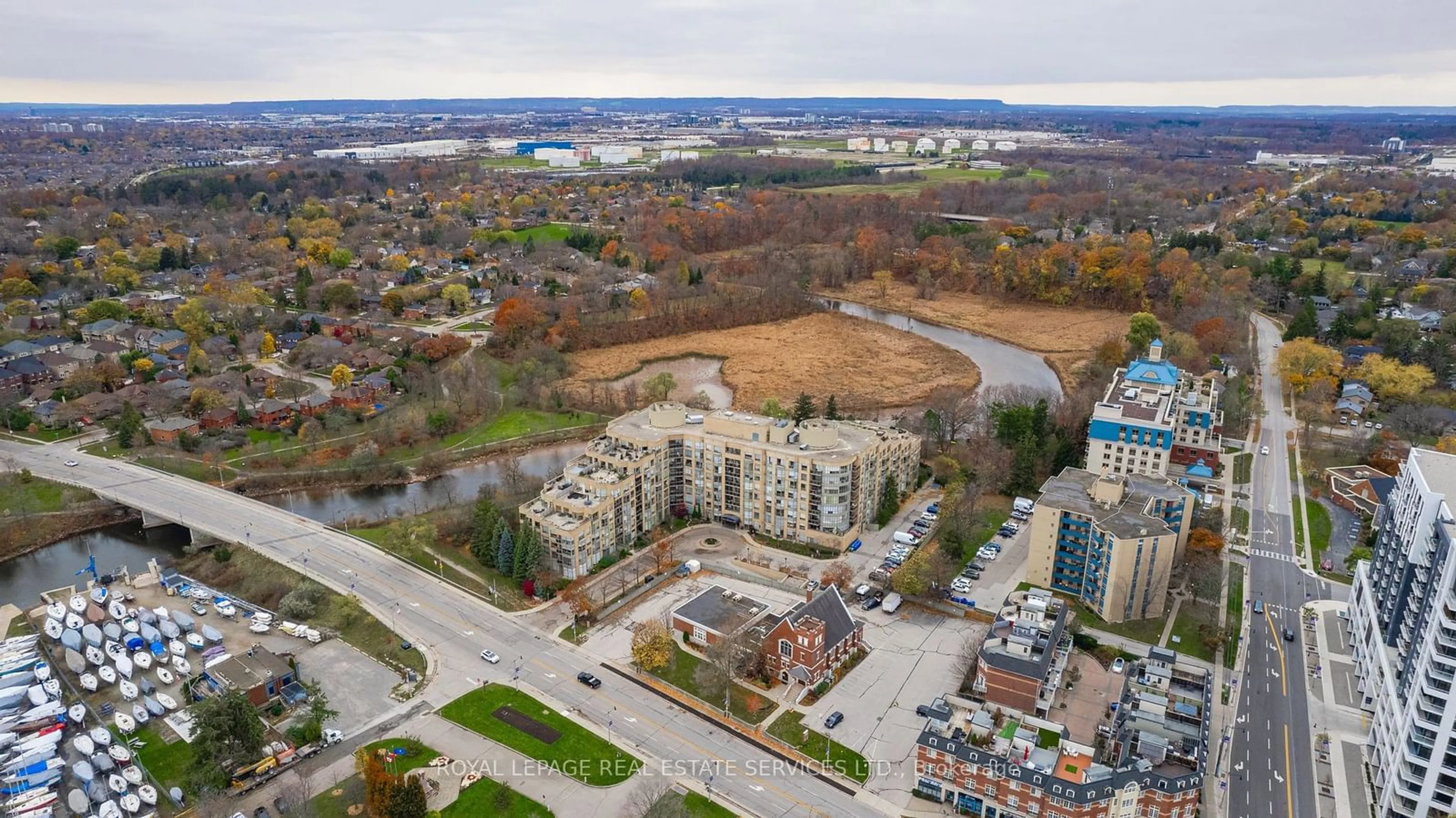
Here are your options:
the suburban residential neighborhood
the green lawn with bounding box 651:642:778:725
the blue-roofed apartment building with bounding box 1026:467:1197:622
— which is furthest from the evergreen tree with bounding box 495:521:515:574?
the blue-roofed apartment building with bounding box 1026:467:1197:622

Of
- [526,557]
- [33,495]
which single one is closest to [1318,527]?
[526,557]

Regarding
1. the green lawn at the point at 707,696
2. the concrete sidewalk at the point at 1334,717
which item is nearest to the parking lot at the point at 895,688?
the green lawn at the point at 707,696

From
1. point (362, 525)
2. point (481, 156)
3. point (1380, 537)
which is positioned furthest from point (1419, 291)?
point (481, 156)

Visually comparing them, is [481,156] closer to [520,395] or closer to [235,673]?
[520,395]

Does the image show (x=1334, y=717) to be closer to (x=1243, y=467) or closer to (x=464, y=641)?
(x=1243, y=467)

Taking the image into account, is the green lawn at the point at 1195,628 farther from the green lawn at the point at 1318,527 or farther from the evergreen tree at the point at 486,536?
the evergreen tree at the point at 486,536

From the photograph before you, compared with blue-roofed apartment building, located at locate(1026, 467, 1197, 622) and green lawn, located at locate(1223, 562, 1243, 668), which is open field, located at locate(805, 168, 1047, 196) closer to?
blue-roofed apartment building, located at locate(1026, 467, 1197, 622)

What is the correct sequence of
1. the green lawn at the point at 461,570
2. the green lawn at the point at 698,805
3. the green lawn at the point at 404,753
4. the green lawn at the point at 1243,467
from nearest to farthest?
the green lawn at the point at 698,805 → the green lawn at the point at 404,753 → the green lawn at the point at 461,570 → the green lawn at the point at 1243,467
